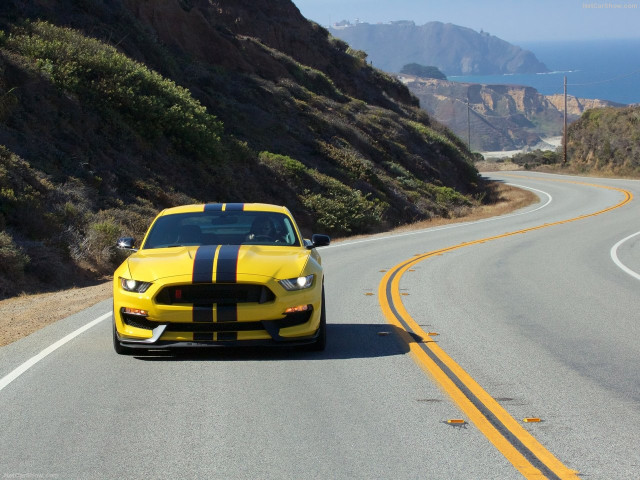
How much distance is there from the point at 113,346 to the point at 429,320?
4.03m

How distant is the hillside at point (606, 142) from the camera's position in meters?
62.8

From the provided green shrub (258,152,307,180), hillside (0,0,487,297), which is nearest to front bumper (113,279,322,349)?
hillside (0,0,487,297)

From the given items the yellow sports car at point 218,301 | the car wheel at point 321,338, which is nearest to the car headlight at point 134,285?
the yellow sports car at point 218,301

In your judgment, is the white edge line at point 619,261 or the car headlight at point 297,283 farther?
the white edge line at point 619,261

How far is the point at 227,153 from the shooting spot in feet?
103

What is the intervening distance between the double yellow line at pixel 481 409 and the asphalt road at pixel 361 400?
0.07ft

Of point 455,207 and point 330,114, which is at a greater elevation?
point 330,114

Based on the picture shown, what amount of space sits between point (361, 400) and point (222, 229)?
3475mm

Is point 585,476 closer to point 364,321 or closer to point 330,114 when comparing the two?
point 364,321

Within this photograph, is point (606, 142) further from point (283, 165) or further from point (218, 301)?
point (218, 301)

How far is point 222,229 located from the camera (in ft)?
31.3

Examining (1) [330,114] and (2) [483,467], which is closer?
(2) [483,467]

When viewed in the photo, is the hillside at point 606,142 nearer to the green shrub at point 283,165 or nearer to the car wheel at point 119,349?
the green shrub at point 283,165

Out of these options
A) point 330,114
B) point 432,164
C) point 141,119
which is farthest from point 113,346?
point 432,164
